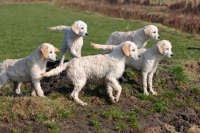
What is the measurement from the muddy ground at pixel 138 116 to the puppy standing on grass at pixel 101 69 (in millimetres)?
460

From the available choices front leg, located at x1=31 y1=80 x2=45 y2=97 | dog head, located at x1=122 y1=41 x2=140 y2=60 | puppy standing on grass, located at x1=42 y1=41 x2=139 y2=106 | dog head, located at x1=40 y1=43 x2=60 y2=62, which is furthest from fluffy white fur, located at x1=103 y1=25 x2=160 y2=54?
front leg, located at x1=31 y1=80 x2=45 y2=97

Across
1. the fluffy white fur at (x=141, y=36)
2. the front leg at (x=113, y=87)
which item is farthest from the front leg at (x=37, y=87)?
the fluffy white fur at (x=141, y=36)

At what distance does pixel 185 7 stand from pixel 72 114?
28002 mm

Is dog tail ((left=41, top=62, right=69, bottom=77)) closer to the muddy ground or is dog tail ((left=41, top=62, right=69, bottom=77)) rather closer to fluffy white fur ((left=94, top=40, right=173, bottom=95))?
the muddy ground

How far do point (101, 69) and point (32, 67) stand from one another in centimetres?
166

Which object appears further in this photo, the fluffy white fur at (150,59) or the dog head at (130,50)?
the fluffy white fur at (150,59)

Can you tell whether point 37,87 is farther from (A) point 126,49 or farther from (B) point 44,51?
(A) point 126,49

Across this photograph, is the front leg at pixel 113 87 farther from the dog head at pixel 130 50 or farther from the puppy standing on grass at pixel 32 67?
the puppy standing on grass at pixel 32 67

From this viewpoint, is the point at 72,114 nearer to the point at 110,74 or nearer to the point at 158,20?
the point at 110,74

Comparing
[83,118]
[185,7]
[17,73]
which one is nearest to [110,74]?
[83,118]

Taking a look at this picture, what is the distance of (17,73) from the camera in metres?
10.2

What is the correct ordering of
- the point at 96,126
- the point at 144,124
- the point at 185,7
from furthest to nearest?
1. the point at 185,7
2. the point at 144,124
3. the point at 96,126

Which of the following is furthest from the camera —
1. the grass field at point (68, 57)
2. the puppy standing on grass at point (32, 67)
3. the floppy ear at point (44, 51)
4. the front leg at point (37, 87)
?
the front leg at point (37, 87)

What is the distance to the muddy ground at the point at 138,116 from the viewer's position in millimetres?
8852
